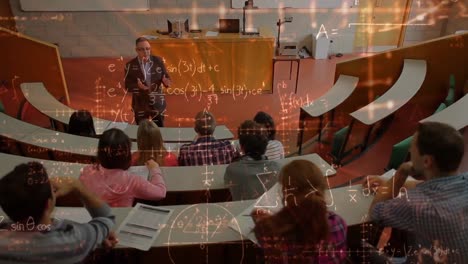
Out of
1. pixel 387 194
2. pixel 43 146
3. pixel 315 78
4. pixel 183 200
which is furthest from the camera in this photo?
pixel 315 78

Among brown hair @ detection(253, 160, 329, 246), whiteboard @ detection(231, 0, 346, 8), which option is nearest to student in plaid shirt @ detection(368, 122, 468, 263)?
brown hair @ detection(253, 160, 329, 246)

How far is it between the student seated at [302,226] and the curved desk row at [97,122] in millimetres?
2273

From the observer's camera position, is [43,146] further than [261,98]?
No

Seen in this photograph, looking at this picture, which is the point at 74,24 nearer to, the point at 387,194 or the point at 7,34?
the point at 7,34

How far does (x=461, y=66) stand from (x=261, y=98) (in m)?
2.79

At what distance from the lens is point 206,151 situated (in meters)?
2.86

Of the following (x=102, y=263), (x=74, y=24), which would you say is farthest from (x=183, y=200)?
(x=74, y=24)

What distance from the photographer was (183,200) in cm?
267

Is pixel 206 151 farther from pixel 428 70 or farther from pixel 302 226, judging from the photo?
pixel 428 70

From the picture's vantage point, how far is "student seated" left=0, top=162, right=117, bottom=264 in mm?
1413

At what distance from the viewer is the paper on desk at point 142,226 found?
181 cm

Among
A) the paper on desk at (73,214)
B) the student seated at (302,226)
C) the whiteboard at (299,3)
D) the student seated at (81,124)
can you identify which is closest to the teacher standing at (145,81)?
the student seated at (81,124)

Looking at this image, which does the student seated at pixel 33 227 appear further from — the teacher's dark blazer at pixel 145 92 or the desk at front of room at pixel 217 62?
the desk at front of room at pixel 217 62

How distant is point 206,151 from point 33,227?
1.52 metres
